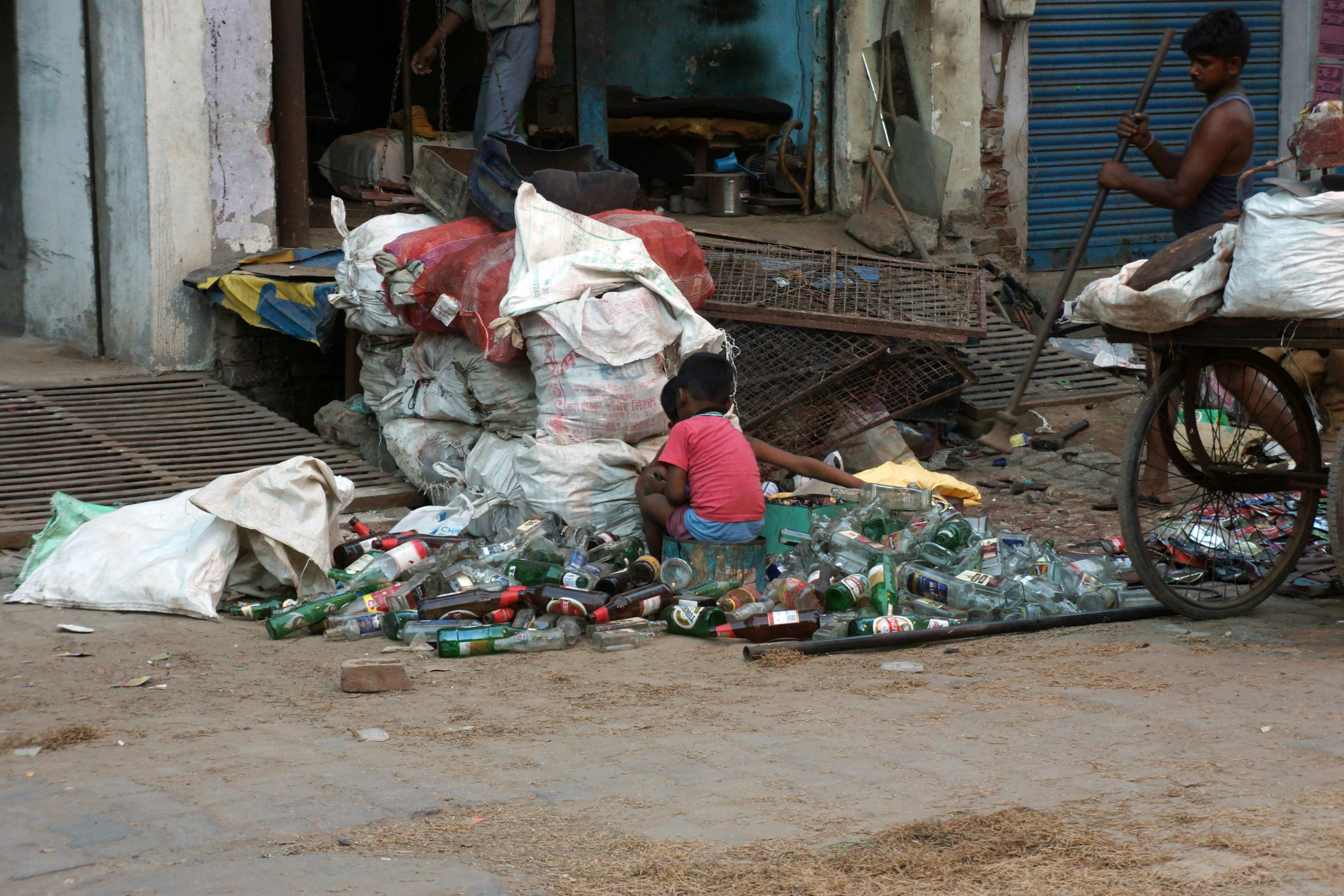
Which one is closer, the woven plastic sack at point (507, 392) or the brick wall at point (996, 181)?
the woven plastic sack at point (507, 392)

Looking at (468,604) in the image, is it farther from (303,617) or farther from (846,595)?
(846,595)

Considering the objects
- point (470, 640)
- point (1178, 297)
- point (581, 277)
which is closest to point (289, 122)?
point (581, 277)

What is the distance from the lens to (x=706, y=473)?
4719 millimetres

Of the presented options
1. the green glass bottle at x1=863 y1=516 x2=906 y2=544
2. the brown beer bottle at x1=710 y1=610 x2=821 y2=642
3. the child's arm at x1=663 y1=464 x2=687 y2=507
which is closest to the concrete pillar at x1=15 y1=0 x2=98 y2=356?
the child's arm at x1=663 y1=464 x2=687 y2=507

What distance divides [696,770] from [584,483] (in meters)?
2.41

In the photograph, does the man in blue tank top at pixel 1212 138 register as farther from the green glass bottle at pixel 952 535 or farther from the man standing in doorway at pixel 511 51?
the man standing in doorway at pixel 511 51

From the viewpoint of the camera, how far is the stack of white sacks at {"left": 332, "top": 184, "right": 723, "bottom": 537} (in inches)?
204

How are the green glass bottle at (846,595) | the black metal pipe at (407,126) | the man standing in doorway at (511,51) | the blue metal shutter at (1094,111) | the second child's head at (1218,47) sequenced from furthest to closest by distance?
the blue metal shutter at (1094,111)
the black metal pipe at (407,126)
the man standing in doorway at (511,51)
the second child's head at (1218,47)
the green glass bottle at (846,595)

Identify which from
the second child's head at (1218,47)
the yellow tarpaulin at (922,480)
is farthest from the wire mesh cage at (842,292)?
the second child's head at (1218,47)

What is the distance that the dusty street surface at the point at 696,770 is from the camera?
229cm

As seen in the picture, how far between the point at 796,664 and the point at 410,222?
3.24 metres

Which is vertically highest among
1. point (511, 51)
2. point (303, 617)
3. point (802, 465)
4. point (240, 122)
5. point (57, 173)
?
point (511, 51)

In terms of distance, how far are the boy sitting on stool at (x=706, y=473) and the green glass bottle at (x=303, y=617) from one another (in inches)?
44.6

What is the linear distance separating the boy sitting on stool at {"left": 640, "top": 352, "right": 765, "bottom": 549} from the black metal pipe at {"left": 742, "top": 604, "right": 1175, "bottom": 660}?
74cm
